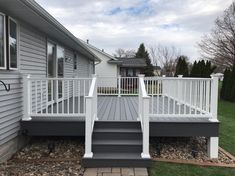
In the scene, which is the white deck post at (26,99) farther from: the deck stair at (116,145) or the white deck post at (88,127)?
the white deck post at (88,127)

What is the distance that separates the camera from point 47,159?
5.04 meters

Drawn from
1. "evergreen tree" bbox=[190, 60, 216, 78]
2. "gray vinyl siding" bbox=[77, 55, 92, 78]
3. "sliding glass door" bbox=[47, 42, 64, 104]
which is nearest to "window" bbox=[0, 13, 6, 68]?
"sliding glass door" bbox=[47, 42, 64, 104]

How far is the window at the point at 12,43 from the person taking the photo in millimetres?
5035

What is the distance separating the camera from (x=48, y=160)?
16.3ft

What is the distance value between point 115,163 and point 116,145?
388 mm

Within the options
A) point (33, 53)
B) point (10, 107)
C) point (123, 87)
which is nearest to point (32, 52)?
point (33, 53)

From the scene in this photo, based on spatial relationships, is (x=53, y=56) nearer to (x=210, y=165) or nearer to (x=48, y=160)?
(x=48, y=160)

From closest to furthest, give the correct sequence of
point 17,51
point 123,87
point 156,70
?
point 17,51, point 123,87, point 156,70

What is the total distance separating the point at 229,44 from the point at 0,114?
2253 centimetres

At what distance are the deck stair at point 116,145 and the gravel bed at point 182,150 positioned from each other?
0.64m

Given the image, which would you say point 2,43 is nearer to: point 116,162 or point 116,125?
point 116,125

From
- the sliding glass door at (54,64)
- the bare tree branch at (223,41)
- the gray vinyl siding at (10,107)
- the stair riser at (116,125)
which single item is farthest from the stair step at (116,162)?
the bare tree branch at (223,41)

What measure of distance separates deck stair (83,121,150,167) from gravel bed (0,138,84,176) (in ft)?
→ 1.31

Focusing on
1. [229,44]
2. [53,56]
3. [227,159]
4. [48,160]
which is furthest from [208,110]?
[229,44]
